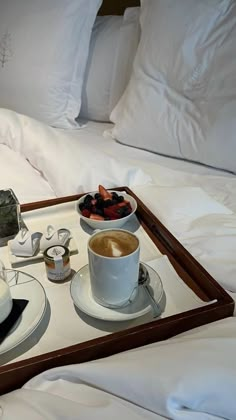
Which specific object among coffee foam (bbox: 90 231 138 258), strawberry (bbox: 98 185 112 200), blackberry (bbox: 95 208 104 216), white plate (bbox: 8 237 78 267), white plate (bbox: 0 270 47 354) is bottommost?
white plate (bbox: 8 237 78 267)

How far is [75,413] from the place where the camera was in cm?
45

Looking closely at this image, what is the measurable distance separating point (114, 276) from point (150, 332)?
0.35 feet

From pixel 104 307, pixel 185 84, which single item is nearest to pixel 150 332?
pixel 104 307

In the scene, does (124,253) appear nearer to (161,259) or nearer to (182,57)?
(161,259)

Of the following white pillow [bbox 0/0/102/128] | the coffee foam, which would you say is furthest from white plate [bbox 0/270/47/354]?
white pillow [bbox 0/0/102/128]

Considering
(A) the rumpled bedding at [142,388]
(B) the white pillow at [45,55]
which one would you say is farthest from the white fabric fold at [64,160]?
(A) the rumpled bedding at [142,388]

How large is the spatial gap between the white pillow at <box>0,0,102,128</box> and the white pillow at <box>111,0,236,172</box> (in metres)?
0.30

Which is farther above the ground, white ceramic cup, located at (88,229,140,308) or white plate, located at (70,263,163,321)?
white ceramic cup, located at (88,229,140,308)

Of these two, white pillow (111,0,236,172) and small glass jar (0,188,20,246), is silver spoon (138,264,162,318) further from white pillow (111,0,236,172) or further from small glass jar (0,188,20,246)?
white pillow (111,0,236,172)

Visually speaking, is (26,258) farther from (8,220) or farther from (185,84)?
(185,84)

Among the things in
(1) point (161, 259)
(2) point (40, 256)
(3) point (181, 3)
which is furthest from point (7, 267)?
(3) point (181, 3)

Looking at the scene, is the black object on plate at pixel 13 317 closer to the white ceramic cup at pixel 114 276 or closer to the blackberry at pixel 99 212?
the white ceramic cup at pixel 114 276

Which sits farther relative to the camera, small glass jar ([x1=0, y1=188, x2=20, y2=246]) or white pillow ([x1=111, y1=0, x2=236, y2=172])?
white pillow ([x1=111, y1=0, x2=236, y2=172])

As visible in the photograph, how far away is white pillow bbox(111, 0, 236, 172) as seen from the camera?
1.23 metres
